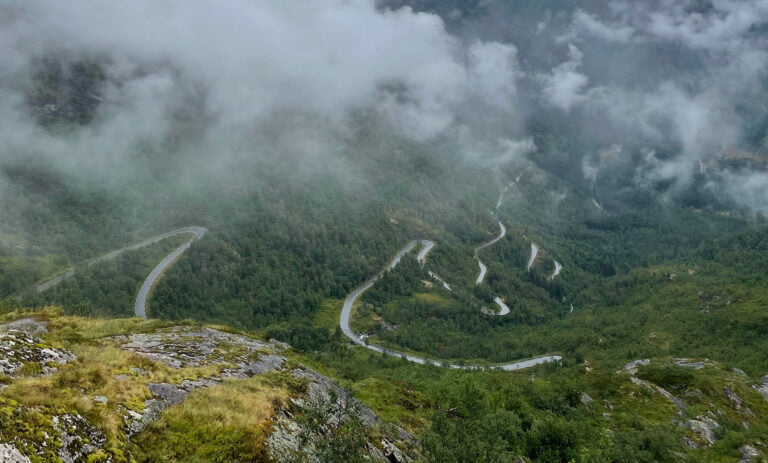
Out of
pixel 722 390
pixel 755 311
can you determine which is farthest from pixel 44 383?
pixel 755 311

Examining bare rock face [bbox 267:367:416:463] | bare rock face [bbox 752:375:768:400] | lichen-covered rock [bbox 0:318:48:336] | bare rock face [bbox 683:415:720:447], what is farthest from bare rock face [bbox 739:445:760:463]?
lichen-covered rock [bbox 0:318:48:336]

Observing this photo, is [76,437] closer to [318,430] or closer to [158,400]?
[158,400]

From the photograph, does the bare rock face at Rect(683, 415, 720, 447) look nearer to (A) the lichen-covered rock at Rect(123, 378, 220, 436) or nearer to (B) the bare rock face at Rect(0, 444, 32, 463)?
(A) the lichen-covered rock at Rect(123, 378, 220, 436)

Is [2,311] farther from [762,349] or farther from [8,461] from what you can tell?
[762,349]

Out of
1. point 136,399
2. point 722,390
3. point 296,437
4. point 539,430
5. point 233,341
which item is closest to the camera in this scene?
point 136,399

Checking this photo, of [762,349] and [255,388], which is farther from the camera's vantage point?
[762,349]

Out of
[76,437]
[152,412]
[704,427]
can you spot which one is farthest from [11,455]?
[704,427]

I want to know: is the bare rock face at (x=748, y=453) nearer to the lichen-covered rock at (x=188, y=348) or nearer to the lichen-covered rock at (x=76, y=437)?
the lichen-covered rock at (x=188, y=348)
